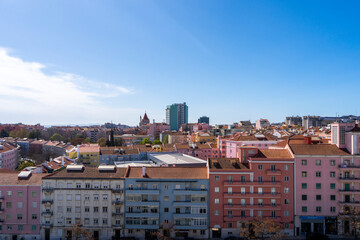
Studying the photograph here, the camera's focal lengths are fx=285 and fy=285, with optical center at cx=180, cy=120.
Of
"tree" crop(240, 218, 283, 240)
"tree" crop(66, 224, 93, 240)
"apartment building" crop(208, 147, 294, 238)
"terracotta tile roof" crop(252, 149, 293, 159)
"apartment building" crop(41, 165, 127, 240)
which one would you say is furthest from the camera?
"terracotta tile roof" crop(252, 149, 293, 159)

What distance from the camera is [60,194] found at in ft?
152

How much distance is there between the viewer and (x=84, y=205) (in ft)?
153

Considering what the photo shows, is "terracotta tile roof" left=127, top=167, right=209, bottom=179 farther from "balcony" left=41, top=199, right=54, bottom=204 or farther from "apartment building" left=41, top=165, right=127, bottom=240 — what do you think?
"balcony" left=41, top=199, right=54, bottom=204

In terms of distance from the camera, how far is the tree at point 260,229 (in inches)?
1665

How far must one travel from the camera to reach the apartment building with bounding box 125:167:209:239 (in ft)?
152

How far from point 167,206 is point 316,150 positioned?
89.4 feet

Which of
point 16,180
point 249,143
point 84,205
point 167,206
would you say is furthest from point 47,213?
point 249,143

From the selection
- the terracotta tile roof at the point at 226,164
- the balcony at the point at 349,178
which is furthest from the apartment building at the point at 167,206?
the balcony at the point at 349,178

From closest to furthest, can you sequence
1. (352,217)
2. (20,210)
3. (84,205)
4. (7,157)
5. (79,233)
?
(79,233) < (352,217) < (20,210) < (84,205) < (7,157)

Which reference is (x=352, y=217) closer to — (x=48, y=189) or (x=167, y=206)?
(x=167, y=206)

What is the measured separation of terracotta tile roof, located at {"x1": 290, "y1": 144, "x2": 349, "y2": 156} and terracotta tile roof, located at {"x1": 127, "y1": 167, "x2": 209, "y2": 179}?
16.3 metres

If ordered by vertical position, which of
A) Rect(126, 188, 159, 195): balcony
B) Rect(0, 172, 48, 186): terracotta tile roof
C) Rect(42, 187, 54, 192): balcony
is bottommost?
Rect(126, 188, 159, 195): balcony

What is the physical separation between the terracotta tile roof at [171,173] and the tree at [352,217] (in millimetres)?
23217

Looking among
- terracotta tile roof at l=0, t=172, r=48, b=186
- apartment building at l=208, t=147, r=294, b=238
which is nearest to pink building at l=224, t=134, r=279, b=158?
apartment building at l=208, t=147, r=294, b=238
